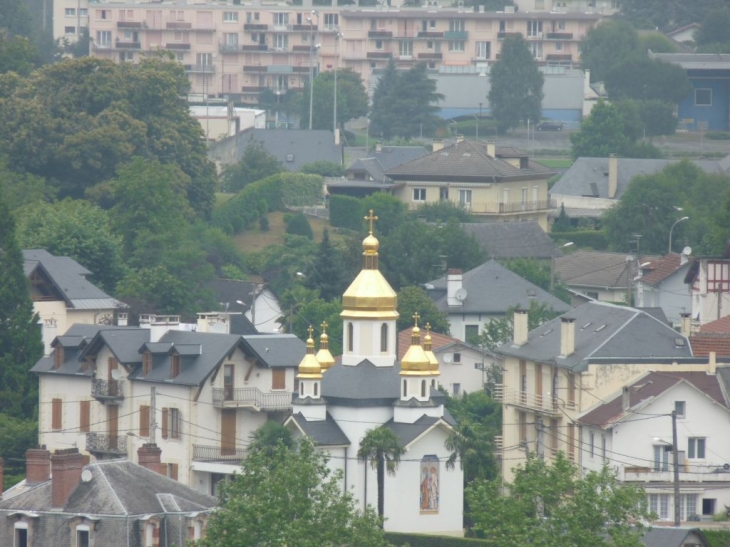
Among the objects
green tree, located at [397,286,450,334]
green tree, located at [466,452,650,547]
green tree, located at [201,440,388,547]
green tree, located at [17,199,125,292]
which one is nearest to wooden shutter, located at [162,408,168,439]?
green tree, located at [201,440,388,547]

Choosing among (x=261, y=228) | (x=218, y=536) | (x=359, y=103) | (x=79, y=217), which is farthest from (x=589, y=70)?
(x=218, y=536)

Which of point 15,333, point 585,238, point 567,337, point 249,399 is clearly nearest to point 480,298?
point 15,333

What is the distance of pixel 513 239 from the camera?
129375 millimetres

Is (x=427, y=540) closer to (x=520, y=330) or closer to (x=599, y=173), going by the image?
(x=520, y=330)

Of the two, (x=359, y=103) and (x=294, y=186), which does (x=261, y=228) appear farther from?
(x=359, y=103)

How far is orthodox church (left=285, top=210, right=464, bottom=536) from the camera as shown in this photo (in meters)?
80.5

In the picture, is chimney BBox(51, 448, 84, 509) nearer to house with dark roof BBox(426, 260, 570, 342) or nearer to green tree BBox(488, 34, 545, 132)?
house with dark roof BBox(426, 260, 570, 342)

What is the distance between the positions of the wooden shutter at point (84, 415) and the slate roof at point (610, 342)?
14.4m

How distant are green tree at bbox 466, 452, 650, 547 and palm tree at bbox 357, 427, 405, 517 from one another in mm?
13186

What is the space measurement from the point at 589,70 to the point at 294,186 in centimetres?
5998

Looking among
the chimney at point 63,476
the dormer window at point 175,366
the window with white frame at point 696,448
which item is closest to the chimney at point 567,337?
the window with white frame at point 696,448

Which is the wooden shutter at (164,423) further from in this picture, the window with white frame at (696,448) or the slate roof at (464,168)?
the slate roof at (464,168)

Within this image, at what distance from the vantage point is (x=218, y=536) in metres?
64.2

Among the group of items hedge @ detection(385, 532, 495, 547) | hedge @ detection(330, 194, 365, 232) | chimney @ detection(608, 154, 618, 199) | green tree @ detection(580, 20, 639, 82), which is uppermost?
green tree @ detection(580, 20, 639, 82)
